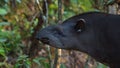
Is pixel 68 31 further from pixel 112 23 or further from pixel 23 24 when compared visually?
pixel 23 24

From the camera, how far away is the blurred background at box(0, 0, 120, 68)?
516cm

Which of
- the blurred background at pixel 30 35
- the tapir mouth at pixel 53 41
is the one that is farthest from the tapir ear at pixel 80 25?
the blurred background at pixel 30 35

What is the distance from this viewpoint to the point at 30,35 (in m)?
6.18

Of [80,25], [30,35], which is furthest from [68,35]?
[30,35]

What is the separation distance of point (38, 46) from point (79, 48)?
2.40 metres

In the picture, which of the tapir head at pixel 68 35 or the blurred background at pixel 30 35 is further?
the blurred background at pixel 30 35

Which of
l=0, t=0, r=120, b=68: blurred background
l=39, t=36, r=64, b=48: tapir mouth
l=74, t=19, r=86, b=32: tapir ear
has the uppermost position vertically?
l=74, t=19, r=86, b=32: tapir ear

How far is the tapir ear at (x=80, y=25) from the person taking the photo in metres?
3.52

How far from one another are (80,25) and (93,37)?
0.13 metres

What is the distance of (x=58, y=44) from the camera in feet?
11.6

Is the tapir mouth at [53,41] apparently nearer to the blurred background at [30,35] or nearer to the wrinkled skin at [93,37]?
the wrinkled skin at [93,37]

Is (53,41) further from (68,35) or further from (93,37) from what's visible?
(93,37)

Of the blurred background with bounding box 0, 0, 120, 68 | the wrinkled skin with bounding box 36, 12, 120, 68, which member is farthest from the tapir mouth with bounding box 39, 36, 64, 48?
the blurred background with bounding box 0, 0, 120, 68

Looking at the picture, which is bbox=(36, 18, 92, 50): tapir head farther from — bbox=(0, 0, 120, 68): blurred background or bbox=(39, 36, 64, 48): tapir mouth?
bbox=(0, 0, 120, 68): blurred background
